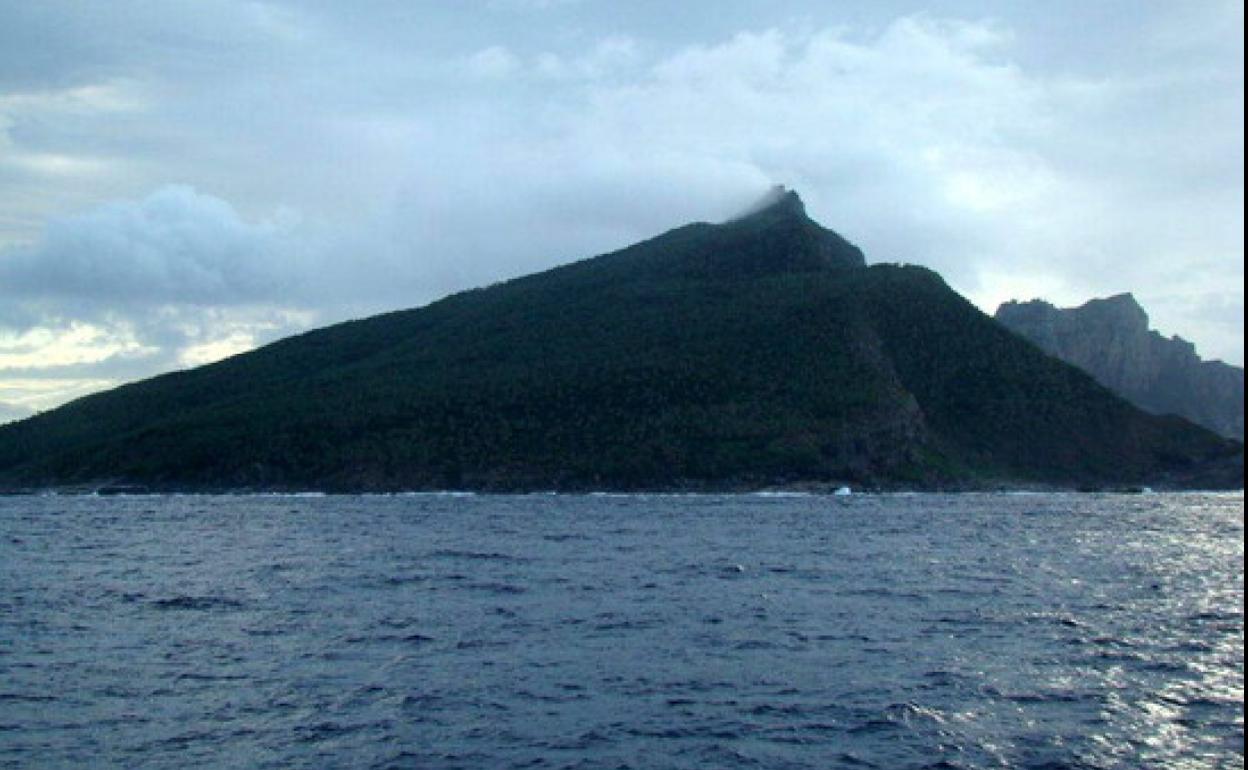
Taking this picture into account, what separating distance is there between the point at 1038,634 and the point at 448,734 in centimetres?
2195

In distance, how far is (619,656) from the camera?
3662cm

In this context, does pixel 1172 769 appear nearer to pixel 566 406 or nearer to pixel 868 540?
pixel 868 540

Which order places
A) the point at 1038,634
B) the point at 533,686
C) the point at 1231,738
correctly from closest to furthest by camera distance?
the point at 1231,738, the point at 533,686, the point at 1038,634

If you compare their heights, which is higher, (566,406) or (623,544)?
(566,406)

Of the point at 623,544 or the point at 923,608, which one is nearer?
the point at 923,608

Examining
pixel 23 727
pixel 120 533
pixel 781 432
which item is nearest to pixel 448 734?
pixel 23 727

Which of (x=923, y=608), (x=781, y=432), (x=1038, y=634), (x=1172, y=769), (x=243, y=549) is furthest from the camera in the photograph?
(x=781, y=432)

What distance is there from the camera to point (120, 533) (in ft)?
291

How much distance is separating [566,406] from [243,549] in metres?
119

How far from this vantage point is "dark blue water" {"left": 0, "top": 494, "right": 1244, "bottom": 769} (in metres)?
27.2

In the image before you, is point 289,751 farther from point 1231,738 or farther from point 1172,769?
point 1231,738

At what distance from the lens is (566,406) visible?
628ft

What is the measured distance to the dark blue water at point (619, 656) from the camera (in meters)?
27.2

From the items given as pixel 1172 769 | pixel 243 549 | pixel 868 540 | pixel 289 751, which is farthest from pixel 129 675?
pixel 868 540
